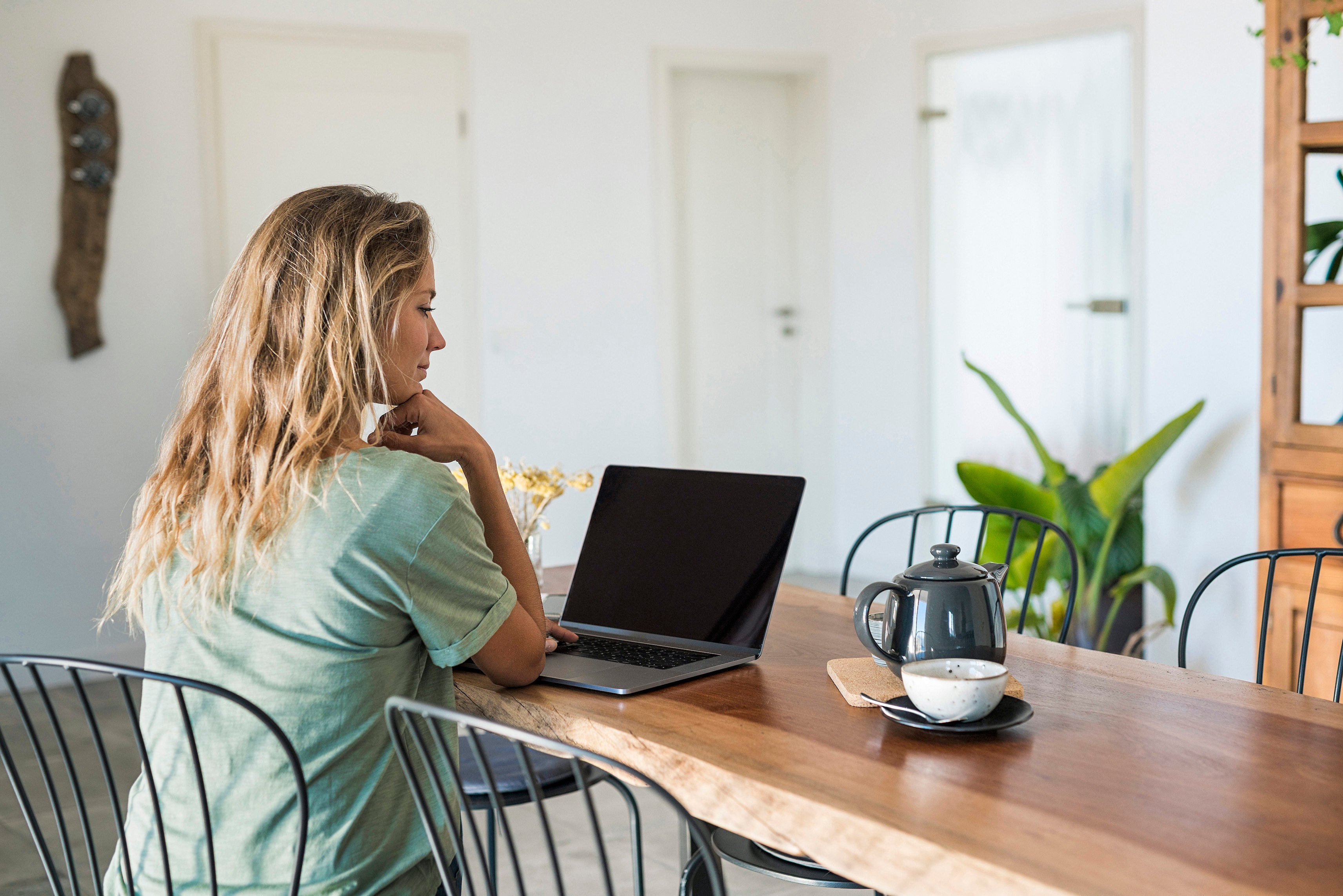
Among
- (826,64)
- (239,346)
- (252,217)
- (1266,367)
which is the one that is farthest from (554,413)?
(239,346)

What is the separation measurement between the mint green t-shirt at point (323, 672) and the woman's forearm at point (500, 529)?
0.18 metres

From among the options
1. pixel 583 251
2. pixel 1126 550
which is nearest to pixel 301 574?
pixel 1126 550

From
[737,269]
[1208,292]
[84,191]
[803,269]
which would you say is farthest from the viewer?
[803,269]

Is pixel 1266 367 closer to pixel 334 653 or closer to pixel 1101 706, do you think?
pixel 1101 706

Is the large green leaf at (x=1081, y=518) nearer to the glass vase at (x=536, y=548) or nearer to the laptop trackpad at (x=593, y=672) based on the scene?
the glass vase at (x=536, y=548)

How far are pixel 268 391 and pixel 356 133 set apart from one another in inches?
136

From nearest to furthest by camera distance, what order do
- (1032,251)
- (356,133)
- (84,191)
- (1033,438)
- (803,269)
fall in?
(1033,438)
(84,191)
(356,133)
(1032,251)
(803,269)

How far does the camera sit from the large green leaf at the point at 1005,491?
11.2ft

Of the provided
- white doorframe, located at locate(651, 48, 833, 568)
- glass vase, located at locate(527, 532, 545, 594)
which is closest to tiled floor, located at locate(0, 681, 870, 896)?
glass vase, located at locate(527, 532, 545, 594)

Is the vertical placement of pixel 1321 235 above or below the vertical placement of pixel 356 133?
below

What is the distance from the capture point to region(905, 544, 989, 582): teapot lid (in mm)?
1295

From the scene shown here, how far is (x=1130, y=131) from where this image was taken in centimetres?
455

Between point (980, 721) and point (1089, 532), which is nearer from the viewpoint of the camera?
point (980, 721)

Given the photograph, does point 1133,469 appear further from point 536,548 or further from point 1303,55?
point 536,548
